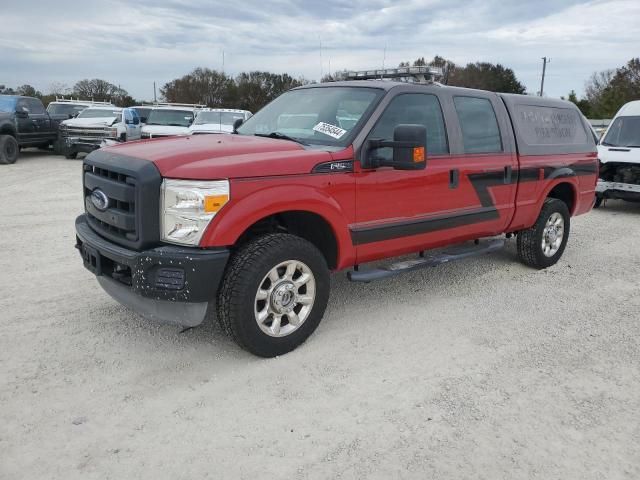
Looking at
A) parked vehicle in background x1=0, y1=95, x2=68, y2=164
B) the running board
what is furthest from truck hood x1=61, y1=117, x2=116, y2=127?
the running board

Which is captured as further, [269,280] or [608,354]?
[608,354]

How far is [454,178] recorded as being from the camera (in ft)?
15.5

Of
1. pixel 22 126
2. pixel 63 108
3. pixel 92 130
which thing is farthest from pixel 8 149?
pixel 63 108

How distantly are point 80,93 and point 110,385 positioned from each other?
164 ft

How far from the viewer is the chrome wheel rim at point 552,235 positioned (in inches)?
239

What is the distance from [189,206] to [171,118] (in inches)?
546

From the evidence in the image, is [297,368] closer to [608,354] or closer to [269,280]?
[269,280]

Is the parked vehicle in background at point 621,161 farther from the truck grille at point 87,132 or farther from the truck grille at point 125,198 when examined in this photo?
the truck grille at point 87,132

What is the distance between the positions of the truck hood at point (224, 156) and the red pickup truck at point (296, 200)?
0.04 feet

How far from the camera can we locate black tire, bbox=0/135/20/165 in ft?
48.7

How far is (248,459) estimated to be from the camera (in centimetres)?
268

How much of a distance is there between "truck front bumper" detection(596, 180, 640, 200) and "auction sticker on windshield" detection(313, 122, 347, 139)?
25.0 ft

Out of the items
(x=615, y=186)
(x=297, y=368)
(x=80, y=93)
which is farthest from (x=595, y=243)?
(x=80, y=93)

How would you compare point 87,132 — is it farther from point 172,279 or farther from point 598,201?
point 172,279
